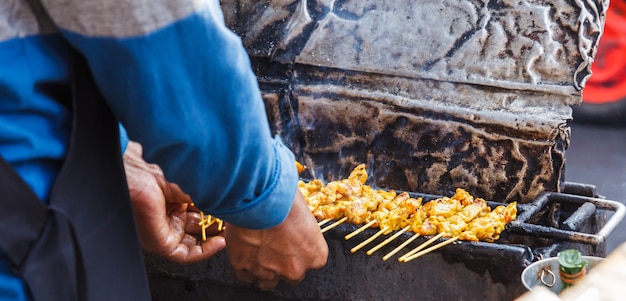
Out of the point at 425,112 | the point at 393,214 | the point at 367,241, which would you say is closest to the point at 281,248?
the point at 367,241

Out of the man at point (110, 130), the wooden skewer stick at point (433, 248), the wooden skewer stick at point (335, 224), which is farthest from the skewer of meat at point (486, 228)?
the man at point (110, 130)

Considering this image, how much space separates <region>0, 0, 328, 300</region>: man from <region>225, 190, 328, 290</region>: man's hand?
27 centimetres

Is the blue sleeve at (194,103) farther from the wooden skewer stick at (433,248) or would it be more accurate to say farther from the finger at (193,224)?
the finger at (193,224)

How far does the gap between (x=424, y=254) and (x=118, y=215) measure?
1886 mm

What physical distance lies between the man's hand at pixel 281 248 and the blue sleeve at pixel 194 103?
0.45 m

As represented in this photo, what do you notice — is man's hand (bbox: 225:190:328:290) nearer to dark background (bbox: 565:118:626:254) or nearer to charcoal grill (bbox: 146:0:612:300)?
charcoal grill (bbox: 146:0:612:300)

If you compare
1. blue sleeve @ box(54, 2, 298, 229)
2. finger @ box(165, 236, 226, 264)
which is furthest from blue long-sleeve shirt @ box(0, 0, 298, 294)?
finger @ box(165, 236, 226, 264)

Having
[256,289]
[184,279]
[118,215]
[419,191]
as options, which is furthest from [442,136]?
[118,215]

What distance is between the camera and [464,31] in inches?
168

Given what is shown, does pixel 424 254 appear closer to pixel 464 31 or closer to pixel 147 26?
pixel 464 31

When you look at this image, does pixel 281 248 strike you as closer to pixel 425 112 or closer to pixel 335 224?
pixel 335 224

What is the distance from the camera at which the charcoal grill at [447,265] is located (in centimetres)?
→ 341

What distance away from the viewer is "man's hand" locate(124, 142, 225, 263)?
2.80 meters

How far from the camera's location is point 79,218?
75.4 inches
